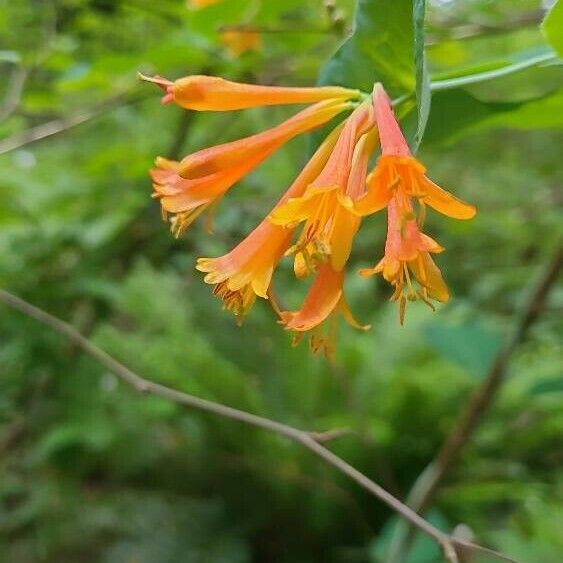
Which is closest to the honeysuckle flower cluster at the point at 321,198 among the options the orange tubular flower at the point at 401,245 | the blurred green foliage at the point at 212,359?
the orange tubular flower at the point at 401,245

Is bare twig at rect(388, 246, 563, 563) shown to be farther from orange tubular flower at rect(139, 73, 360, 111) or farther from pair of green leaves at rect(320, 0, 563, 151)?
orange tubular flower at rect(139, 73, 360, 111)

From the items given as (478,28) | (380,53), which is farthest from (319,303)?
(478,28)

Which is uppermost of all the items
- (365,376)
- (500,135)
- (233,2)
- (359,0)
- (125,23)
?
(359,0)

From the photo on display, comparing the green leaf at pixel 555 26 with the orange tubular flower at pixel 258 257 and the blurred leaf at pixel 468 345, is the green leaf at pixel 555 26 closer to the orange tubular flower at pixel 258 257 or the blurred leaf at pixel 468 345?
the orange tubular flower at pixel 258 257

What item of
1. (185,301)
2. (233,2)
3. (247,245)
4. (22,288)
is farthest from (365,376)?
(247,245)

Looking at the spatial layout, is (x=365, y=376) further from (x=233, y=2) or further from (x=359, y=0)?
(x=359, y=0)

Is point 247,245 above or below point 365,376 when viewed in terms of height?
above
